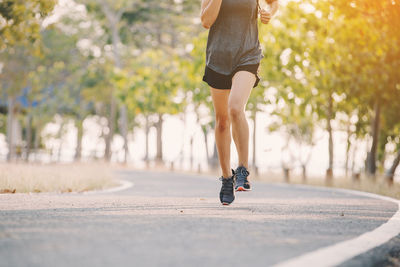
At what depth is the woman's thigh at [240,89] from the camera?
20.1 ft

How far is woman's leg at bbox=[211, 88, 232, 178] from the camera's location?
21.2 feet

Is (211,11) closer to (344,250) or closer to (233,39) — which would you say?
(233,39)

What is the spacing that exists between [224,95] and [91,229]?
2738 mm

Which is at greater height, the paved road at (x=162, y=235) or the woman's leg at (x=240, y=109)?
the woman's leg at (x=240, y=109)

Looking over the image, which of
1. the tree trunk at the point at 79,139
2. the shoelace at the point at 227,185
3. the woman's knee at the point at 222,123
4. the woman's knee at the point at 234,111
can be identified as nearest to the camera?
the woman's knee at the point at 234,111

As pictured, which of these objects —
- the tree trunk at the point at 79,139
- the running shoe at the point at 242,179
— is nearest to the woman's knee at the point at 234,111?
the running shoe at the point at 242,179

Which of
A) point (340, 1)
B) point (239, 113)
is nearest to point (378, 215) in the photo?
point (239, 113)

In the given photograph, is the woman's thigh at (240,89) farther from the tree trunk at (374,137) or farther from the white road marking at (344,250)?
the tree trunk at (374,137)

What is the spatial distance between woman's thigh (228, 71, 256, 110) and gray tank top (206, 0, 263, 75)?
0.39 feet

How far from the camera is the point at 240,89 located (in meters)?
6.14

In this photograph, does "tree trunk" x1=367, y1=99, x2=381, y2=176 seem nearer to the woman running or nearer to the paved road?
the woman running

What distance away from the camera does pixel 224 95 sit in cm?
648

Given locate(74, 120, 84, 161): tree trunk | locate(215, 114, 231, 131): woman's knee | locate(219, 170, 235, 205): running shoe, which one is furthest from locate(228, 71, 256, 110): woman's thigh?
locate(74, 120, 84, 161): tree trunk

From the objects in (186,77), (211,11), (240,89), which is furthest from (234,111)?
(186,77)
